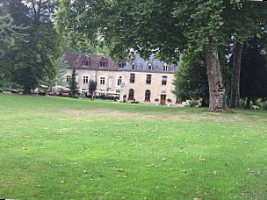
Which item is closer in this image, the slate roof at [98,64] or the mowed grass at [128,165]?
the mowed grass at [128,165]

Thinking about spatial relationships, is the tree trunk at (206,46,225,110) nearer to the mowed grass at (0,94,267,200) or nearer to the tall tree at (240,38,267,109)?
the mowed grass at (0,94,267,200)

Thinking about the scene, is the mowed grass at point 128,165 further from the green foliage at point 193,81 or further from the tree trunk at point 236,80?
the green foliage at point 193,81

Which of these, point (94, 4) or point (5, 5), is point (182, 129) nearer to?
point (94, 4)

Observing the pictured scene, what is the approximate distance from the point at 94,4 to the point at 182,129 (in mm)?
14974

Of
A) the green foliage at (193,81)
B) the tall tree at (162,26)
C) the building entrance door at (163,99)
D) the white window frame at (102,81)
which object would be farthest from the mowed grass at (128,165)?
the white window frame at (102,81)

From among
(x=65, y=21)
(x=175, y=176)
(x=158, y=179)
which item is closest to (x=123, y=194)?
(x=158, y=179)

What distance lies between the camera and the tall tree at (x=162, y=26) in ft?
64.5

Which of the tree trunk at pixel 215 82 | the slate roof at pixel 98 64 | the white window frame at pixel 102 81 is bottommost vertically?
the tree trunk at pixel 215 82

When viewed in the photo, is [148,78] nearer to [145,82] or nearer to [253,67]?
[145,82]

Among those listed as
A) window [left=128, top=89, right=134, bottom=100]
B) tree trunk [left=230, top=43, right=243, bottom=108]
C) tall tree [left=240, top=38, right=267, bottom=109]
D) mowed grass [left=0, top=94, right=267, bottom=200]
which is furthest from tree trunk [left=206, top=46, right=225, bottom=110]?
window [left=128, top=89, right=134, bottom=100]

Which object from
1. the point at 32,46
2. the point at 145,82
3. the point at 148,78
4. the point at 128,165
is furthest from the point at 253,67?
the point at 145,82

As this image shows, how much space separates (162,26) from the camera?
75.1 ft

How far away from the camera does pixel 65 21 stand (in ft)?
82.0

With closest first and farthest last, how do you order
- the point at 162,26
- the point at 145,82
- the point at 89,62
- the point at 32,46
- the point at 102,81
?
the point at 162,26, the point at 32,46, the point at 145,82, the point at 102,81, the point at 89,62
